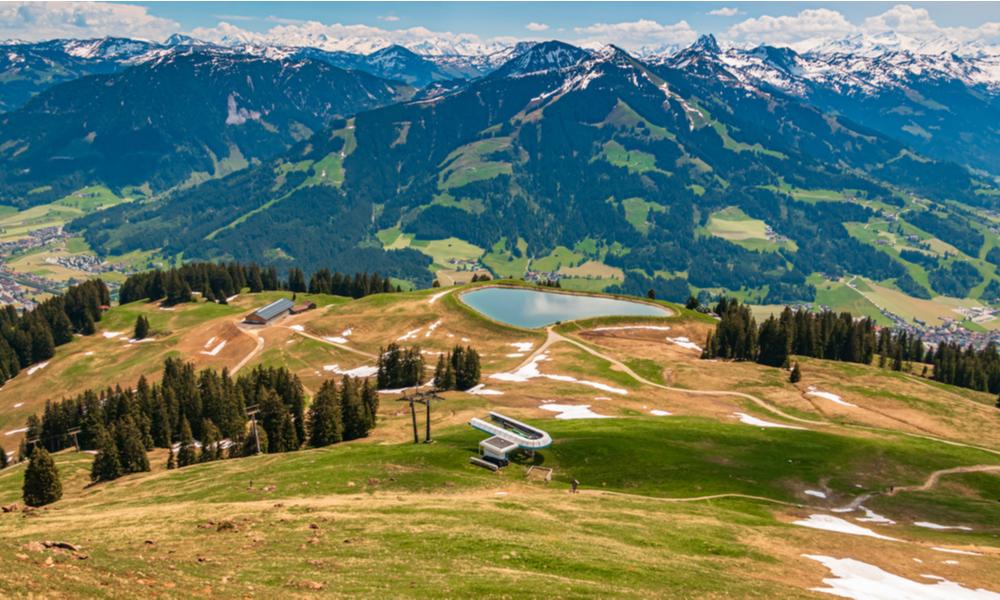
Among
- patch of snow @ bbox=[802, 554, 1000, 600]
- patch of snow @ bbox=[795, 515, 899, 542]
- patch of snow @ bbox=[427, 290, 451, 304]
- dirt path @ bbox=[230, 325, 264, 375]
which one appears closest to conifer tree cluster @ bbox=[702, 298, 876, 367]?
patch of snow @ bbox=[427, 290, 451, 304]

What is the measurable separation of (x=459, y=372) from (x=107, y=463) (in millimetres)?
60810

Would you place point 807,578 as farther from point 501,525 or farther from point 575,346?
point 575,346

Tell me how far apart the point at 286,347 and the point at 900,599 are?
5834 inches

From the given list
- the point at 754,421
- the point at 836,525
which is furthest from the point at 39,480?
the point at 754,421

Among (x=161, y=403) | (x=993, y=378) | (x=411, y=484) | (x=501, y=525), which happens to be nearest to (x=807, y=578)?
(x=501, y=525)

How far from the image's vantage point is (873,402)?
115625 mm

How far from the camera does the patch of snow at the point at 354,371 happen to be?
142250 millimetres

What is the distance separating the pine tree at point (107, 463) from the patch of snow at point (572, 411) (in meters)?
63.8

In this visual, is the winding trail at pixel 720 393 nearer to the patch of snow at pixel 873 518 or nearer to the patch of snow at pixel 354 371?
the patch of snow at pixel 354 371

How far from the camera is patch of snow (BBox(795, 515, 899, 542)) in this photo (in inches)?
2171

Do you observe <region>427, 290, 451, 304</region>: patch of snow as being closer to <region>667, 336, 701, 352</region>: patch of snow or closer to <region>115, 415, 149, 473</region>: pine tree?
<region>667, 336, 701, 352</region>: patch of snow

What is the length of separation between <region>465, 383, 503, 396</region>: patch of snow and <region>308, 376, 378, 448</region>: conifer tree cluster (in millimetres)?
27497

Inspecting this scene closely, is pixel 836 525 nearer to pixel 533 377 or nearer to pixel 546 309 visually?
pixel 533 377

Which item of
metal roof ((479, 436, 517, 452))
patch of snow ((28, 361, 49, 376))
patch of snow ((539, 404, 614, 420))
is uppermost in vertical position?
metal roof ((479, 436, 517, 452))
